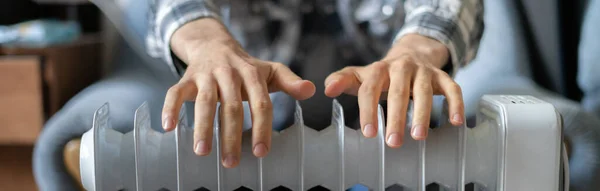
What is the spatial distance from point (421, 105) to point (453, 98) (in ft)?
0.11

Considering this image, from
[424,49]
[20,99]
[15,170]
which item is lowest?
[15,170]

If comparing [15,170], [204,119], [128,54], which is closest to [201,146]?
[204,119]

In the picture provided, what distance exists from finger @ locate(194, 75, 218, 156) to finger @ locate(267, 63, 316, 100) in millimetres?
66

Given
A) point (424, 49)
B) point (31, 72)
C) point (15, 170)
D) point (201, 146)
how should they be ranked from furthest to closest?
point (15, 170) < point (31, 72) < point (424, 49) < point (201, 146)

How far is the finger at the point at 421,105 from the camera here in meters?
0.45

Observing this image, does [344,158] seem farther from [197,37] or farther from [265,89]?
[197,37]

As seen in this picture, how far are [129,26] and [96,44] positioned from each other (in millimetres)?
290

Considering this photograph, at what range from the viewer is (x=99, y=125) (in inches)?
18.3

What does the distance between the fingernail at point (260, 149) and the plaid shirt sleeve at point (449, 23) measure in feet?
0.79

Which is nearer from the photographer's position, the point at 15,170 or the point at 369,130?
the point at 369,130

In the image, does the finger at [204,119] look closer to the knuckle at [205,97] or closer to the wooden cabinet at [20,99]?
the knuckle at [205,97]

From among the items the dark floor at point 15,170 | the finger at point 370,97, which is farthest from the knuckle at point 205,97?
the dark floor at point 15,170

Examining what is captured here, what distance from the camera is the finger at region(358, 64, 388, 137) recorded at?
46 cm

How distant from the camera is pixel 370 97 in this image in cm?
47
